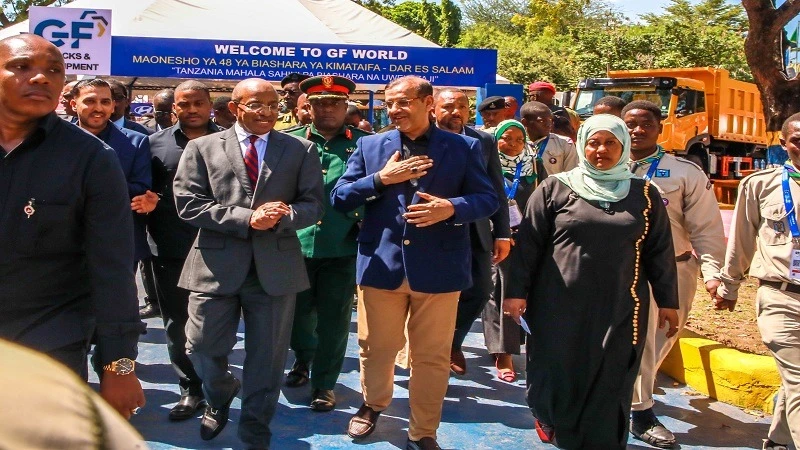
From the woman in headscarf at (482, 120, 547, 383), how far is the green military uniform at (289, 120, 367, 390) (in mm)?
1170

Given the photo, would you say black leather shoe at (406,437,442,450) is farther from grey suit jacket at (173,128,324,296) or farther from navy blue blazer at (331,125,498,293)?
grey suit jacket at (173,128,324,296)

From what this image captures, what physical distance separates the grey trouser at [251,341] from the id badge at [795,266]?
2.64m

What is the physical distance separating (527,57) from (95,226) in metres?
35.7

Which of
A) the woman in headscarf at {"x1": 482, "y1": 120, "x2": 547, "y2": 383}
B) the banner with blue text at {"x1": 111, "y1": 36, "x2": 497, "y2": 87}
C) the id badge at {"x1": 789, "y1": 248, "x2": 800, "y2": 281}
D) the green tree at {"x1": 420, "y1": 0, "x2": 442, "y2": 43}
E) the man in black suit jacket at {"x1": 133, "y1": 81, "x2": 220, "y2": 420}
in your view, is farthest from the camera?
the green tree at {"x1": 420, "y1": 0, "x2": 442, "y2": 43}

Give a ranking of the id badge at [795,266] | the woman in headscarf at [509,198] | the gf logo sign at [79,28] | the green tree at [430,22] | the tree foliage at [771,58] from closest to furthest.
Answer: the id badge at [795,266], the woman in headscarf at [509,198], the tree foliage at [771,58], the gf logo sign at [79,28], the green tree at [430,22]

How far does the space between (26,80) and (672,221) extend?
12.3ft

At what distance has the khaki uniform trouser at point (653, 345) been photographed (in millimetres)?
4988

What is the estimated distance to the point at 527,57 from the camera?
3725 cm

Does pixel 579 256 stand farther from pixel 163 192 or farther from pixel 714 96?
pixel 714 96

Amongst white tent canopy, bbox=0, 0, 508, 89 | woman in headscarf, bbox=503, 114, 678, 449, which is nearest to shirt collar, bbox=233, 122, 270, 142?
woman in headscarf, bbox=503, 114, 678, 449

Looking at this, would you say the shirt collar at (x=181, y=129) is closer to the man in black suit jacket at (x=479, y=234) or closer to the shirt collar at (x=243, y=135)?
the shirt collar at (x=243, y=135)

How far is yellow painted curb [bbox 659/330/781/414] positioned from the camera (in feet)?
18.2

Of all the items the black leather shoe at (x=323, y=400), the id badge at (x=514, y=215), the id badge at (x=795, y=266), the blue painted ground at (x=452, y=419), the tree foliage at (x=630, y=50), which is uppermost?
the tree foliage at (x=630, y=50)

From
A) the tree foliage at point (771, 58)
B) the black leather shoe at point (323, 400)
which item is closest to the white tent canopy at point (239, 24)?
the tree foliage at point (771, 58)
